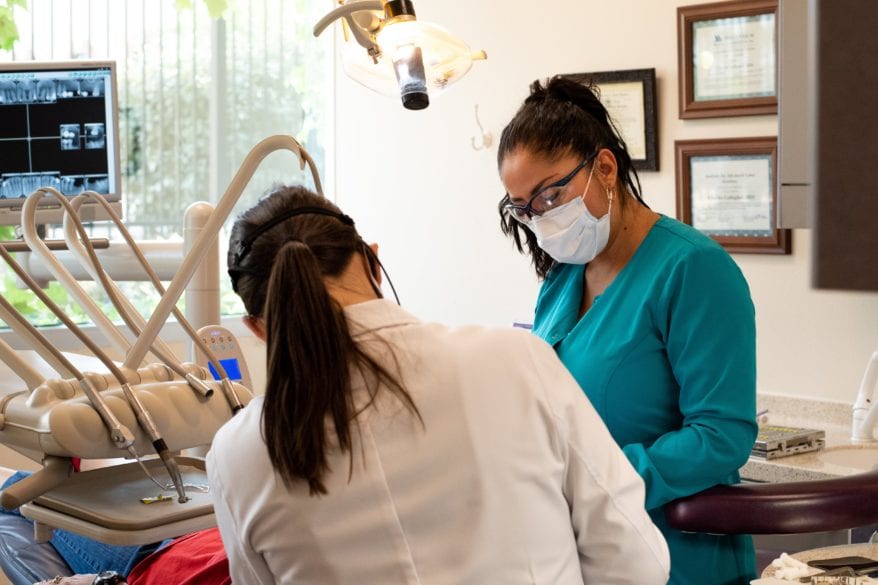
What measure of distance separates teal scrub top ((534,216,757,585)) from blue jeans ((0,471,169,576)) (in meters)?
0.77

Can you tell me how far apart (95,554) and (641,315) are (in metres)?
1.01

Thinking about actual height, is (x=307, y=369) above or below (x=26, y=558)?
above

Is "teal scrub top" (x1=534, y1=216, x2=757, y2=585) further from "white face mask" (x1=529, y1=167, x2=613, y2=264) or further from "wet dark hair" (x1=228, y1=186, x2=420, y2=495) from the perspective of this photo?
"wet dark hair" (x1=228, y1=186, x2=420, y2=495)

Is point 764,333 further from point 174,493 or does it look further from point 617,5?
point 174,493

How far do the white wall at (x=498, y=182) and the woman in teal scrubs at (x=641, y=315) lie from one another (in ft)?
4.17

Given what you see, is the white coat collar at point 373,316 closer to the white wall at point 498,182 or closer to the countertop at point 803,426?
the countertop at point 803,426

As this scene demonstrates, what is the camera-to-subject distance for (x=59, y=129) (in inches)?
86.7

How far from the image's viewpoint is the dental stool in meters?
1.77

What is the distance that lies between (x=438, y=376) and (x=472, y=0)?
278 cm

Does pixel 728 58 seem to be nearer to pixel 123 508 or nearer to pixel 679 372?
pixel 679 372

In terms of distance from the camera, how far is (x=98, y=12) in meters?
3.75

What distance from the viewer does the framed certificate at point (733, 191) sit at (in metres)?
2.81

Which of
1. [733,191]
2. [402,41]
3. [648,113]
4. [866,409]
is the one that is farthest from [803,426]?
[402,41]

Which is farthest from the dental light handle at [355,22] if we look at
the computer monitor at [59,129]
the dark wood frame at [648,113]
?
the dark wood frame at [648,113]
